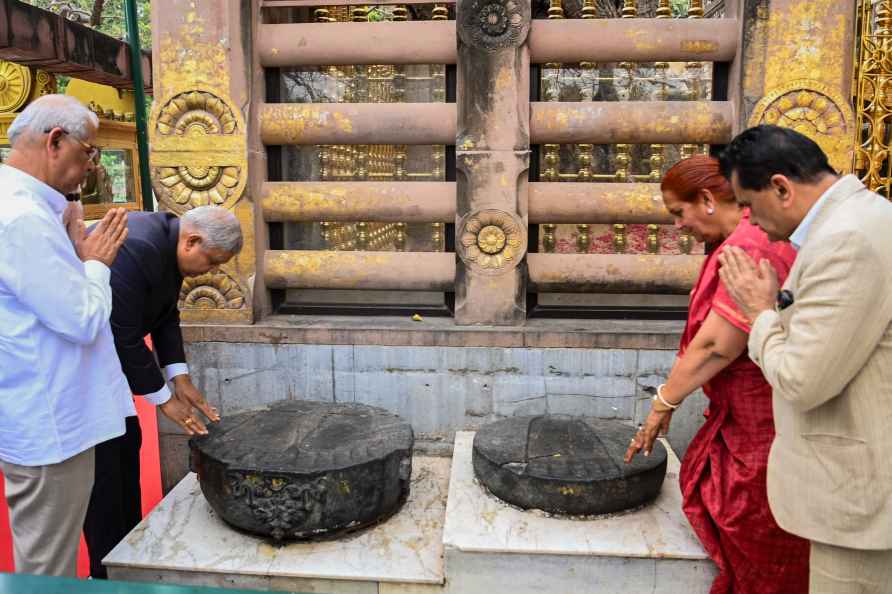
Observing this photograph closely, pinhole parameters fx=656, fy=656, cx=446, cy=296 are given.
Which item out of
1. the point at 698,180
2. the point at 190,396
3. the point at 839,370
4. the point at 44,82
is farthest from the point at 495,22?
the point at 44,82

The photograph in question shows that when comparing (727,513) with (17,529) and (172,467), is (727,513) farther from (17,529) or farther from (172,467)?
(172,467)

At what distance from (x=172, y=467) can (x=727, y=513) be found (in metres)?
3.11

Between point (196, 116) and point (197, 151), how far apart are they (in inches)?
7.8

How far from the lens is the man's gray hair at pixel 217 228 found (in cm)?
297

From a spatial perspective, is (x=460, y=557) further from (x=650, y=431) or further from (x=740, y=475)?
(x=740, y=475)

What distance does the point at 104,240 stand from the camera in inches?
89.9

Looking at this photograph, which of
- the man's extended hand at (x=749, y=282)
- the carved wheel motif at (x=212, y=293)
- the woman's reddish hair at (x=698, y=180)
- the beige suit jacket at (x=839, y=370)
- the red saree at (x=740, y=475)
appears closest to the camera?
the beige suit jacket at (x=839, y=370)

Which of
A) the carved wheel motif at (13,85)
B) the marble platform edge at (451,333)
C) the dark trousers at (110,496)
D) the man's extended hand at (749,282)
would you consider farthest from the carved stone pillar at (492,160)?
the carved wheel motif at (13,85)

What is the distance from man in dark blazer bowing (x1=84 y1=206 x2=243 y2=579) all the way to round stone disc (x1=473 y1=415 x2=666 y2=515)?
54.1 inches

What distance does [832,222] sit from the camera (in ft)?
5.58

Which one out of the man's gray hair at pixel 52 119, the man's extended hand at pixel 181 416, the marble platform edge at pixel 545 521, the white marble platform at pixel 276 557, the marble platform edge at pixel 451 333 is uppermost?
the man's gray hair at pixel 52 119

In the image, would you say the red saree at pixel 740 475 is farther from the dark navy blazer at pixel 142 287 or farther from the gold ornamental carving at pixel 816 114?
the dark navy blazer at pixel 142 287

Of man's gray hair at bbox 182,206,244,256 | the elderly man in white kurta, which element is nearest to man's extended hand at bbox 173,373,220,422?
man's gray hair at bbox 182,206,244,256

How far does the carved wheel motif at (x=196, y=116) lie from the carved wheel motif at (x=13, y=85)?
8.41m
